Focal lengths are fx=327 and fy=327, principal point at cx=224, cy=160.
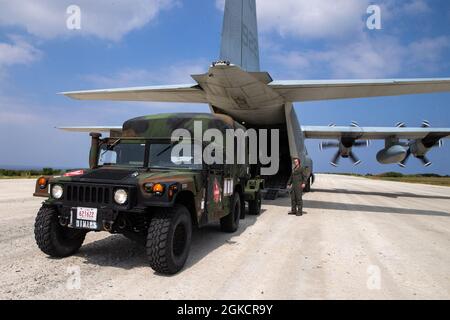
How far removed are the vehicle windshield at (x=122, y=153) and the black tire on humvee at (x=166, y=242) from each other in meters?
1.54

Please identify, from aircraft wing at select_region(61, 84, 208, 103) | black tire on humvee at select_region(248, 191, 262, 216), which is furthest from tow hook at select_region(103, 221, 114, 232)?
aircraft wing at select_region(61, 84, 208, 103)

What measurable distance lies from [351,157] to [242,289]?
22.7m

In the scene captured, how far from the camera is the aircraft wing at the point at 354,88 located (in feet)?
38.2

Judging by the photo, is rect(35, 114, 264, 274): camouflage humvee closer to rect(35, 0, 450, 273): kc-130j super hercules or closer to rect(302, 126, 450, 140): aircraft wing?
rect(35, 0, 450, 273): kc-130j super hercules

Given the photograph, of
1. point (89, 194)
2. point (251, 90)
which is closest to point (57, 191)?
point (89, 194)

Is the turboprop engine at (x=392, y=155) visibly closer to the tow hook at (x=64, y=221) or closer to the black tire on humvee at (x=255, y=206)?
the black tire on humvee at (x=255, y=206)

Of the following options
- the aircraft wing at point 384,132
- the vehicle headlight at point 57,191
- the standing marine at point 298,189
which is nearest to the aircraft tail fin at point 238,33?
the standing marine at point 298,189

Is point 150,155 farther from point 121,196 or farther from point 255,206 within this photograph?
point 255,206

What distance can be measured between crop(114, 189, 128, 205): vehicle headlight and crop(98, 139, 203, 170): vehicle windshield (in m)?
1.21

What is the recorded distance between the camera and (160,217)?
15.0 ft

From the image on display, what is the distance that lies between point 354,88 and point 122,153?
9676 millimetres

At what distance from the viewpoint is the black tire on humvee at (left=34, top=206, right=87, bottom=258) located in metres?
4.96
